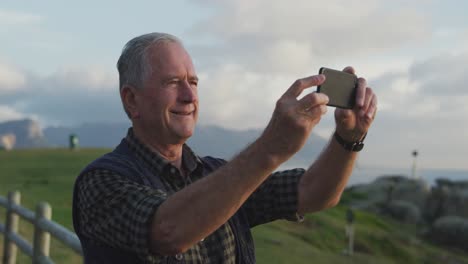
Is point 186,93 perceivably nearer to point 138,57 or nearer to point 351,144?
point 138,57

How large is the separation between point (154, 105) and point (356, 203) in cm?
4194

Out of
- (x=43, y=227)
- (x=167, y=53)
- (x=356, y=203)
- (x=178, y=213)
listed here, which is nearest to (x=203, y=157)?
(x=167, y=53)

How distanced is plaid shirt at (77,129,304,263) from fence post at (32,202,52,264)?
14.8ft

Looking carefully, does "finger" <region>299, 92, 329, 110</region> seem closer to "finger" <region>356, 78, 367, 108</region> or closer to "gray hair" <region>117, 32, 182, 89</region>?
"finger" <region>356, 78, 367, 108</region>

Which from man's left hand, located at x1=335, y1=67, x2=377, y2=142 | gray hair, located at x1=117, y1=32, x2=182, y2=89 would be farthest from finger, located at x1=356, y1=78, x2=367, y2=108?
gray hair, located at x1=117, y1=32, x2=182, y2=89

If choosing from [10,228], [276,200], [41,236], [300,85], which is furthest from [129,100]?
[10,228]

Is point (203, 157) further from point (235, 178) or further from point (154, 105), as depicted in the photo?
point (235, 178)

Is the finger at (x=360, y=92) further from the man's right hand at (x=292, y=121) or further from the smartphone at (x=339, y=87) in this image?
the man's right hand at (x=292, y=121)

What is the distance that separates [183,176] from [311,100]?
990mm

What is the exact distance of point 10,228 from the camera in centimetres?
891

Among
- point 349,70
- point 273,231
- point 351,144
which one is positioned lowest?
point 273,231

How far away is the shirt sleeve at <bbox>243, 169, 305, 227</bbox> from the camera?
299 centimetres

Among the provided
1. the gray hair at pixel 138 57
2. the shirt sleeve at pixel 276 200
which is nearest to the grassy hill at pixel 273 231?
the shirt sleeve at pixel 276 200

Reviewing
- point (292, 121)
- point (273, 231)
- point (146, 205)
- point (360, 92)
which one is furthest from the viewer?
point (273, 231)
